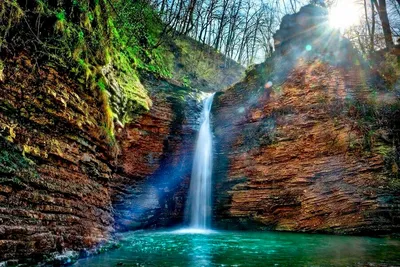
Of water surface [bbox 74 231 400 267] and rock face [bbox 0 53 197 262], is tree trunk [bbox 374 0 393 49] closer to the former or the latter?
water surface [bbox 74 231 400 267]

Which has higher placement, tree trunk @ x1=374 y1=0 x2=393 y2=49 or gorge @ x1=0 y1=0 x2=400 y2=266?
tree trunk @ x1=374 y1=0 x2=393 y2=49

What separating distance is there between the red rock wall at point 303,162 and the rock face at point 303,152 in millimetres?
30

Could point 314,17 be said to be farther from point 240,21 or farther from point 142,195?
point 240,21

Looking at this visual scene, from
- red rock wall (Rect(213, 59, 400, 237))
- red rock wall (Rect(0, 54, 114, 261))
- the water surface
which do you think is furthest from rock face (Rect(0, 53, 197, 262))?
red rock wall (Rect(213, 59, 400, 237))

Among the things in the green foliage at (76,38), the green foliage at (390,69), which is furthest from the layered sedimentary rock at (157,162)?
the green foliage at (390,69)

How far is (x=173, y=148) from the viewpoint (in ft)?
40.9

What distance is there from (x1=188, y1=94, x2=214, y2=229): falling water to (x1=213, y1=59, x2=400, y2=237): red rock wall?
39 centimetres

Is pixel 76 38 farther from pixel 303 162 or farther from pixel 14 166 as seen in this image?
pixel 303 162

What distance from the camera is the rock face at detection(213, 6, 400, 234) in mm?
9312

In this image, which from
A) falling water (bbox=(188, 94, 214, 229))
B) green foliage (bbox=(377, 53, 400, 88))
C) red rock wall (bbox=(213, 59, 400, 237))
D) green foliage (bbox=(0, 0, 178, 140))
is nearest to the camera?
green foliage (bbox=(0, 0, 178, 140))

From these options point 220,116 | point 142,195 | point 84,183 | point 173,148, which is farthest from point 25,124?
point 220,116

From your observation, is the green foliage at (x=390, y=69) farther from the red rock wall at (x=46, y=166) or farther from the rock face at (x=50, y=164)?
the red rock wall at (x=46, y=166)

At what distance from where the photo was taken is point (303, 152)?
1080cm

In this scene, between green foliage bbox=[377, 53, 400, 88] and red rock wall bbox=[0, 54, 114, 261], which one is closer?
red rock wall bbox=[0, 54, 114, 261]
